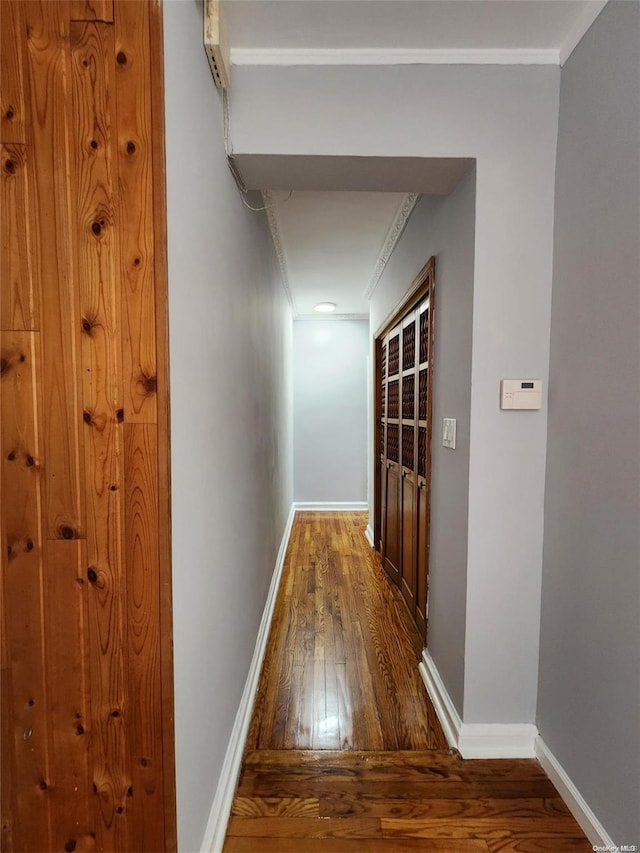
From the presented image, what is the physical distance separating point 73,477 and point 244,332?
103cm

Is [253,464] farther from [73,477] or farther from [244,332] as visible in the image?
[73,477]

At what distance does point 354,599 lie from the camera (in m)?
2.68

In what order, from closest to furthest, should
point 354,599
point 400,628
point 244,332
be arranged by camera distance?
point 244,332 → point 400,628 → point 354,599

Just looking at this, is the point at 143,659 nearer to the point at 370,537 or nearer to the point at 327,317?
the point at 370,537

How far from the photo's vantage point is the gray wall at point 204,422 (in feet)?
2.91

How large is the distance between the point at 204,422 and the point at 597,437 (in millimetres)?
1176

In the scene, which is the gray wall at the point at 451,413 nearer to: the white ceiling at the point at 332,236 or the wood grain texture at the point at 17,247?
the white ceiling at the point at 332,236

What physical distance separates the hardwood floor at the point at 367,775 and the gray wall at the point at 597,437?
9.8 inches

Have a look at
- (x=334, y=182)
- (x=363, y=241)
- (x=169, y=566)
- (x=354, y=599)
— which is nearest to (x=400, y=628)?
(x=354, y=599)

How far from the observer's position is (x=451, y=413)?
5.23 feet

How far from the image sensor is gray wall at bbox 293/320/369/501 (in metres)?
5.02

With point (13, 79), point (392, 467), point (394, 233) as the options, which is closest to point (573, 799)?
point (392, 467)

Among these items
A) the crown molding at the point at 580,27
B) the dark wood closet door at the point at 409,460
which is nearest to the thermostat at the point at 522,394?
the dark wood closet door at the point at 409,460
